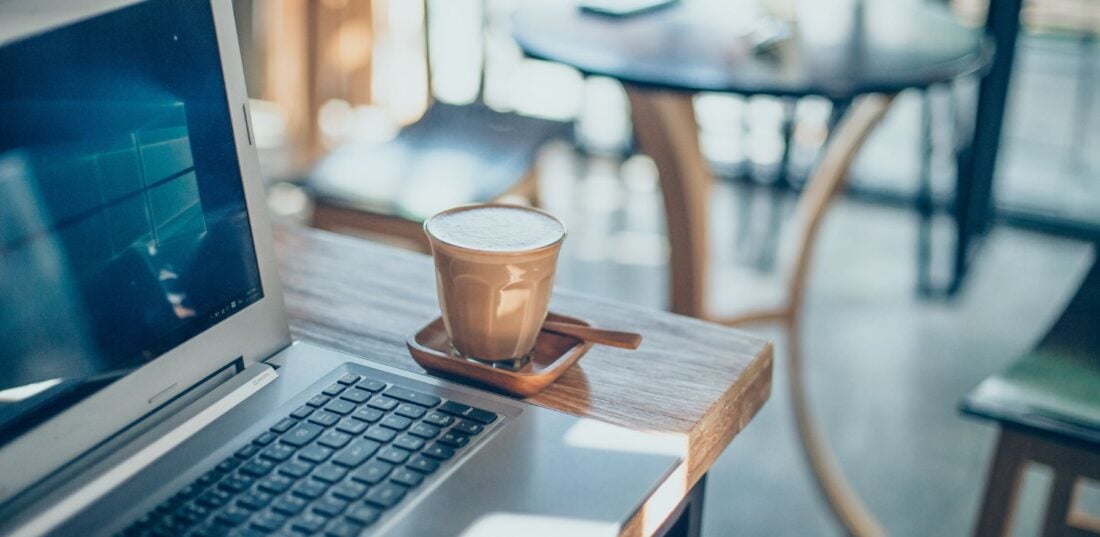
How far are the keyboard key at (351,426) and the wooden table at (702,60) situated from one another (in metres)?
0.98

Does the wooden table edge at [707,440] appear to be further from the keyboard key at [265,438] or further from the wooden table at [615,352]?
the keyboard key at [265,438]

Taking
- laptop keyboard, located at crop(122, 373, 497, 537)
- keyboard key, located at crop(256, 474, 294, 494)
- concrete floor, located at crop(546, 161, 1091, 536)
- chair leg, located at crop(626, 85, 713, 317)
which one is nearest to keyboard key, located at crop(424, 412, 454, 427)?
laptop keyboard, located at crop(122, 373, 497, 537)

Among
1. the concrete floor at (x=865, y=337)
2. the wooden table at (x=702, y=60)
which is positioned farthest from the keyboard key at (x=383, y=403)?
the concrete floor at (x=865, y=337)

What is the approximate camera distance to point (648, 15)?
1942 mm

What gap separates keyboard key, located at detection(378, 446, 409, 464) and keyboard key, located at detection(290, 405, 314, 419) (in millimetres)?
72

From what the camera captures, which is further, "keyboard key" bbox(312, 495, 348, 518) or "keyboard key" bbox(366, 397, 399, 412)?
"keyboard key" bbox(366, 397, 399, 412)

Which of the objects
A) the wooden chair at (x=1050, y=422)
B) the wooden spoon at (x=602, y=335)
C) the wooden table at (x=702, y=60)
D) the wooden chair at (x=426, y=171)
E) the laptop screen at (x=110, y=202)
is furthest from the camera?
the wooden chair at (x=426, y=171)

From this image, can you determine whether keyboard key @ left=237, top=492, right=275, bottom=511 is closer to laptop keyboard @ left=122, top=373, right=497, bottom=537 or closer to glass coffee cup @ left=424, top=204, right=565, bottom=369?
laptop keyboard @ left=122, top=373, right=497, bottom=537

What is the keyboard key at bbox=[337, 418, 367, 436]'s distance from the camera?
696 millimetres

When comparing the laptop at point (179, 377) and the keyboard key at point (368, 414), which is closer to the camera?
the laptop at point (179, 377)

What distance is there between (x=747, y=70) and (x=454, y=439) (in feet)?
3.60

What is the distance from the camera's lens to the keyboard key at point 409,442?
2.23 ft

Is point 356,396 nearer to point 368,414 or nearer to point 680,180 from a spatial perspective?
point 368,414

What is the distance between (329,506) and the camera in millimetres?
624
